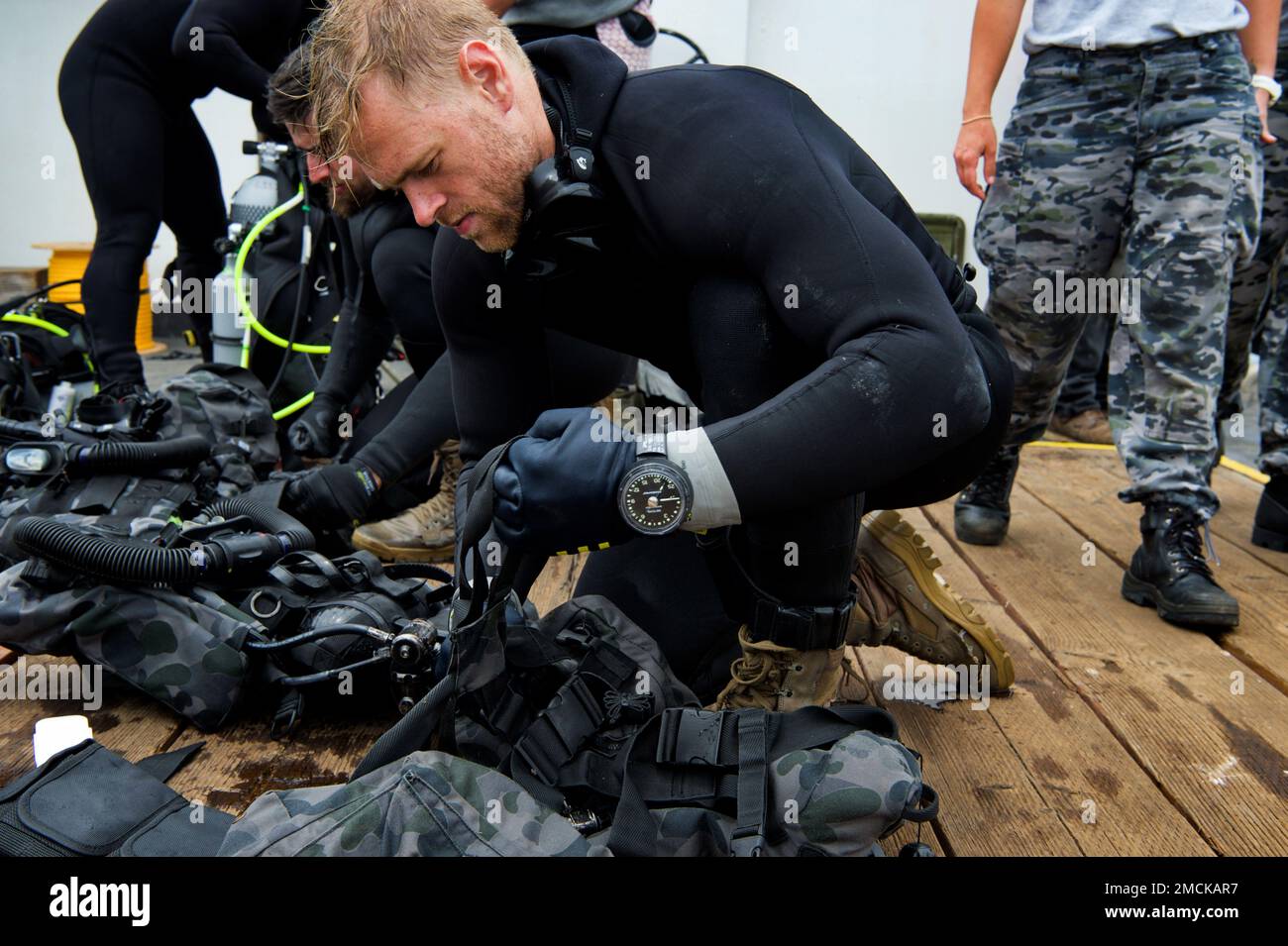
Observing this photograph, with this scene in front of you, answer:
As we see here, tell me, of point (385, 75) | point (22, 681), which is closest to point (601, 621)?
point (385, 75)

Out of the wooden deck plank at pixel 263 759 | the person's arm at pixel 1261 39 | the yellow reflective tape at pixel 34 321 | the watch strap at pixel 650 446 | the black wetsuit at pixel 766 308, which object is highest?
the person's arm at pixel 1261 39

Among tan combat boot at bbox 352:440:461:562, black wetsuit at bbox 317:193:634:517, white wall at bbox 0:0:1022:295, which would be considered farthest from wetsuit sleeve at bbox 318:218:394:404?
white wall at bbox 0:0:1022:295

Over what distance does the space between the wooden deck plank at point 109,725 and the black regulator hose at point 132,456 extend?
55cm

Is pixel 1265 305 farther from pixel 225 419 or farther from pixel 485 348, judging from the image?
pixel 225 419

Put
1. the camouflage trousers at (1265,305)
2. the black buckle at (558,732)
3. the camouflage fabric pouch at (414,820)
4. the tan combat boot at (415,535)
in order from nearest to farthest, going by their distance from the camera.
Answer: the camouflage fabric pouch at (414,820) < the black buckle at (558,732) < the tan combat boot at (415,535) < the camouflage trousers at (1265,305)

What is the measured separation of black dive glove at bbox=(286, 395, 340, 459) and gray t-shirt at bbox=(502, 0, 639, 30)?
104 cm

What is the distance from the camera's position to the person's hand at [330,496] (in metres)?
2.15

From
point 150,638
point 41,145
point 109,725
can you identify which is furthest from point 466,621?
point 41,145

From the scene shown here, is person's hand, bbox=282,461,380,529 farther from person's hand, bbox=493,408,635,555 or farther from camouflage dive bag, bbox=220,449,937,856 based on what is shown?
person's hand, bbox=493,408,635,555

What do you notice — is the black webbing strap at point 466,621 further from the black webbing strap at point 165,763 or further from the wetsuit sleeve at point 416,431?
the wetsuit sleeve at point 416,431

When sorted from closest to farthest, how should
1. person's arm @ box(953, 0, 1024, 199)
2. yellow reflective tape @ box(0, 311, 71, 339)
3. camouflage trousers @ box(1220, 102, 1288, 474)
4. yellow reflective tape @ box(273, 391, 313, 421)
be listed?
person's arm @ box(953, 0, 1024, 199) < camouflage trousers @ box(1220, 102, 1288, 474) < yellow reflective tape @ box(273, 391, 313, 421) < yellow reflective tape @ box(0, 311, 71, 339)

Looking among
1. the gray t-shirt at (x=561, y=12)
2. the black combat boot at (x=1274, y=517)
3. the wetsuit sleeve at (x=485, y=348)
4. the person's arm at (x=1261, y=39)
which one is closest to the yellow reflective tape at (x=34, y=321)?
the gray t-shirt at (x=561, y=12)

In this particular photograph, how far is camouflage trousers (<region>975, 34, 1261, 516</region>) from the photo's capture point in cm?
206

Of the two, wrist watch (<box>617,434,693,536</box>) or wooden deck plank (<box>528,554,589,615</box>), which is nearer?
wrist watch (<box>617,434,693,536</box>)
